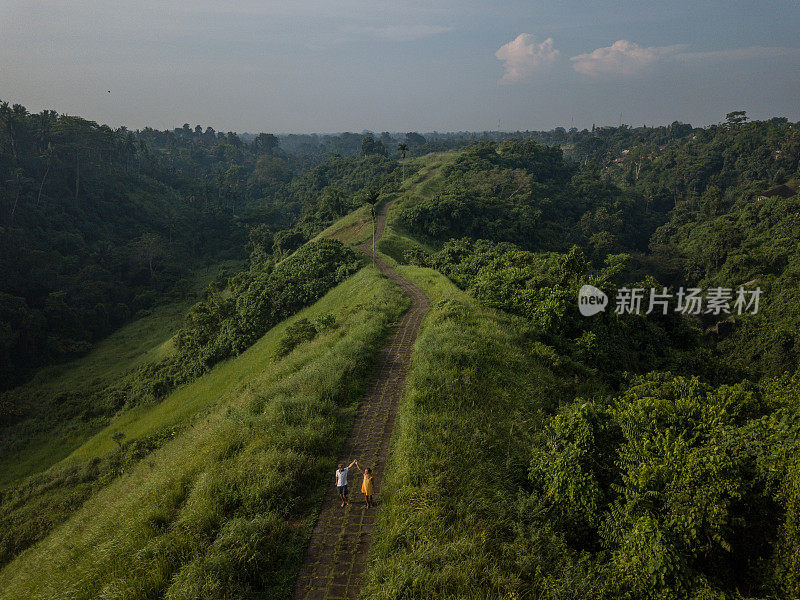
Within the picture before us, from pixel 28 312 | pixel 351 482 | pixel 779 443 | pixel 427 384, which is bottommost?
pixel 28 312

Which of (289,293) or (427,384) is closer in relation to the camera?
(427,384)

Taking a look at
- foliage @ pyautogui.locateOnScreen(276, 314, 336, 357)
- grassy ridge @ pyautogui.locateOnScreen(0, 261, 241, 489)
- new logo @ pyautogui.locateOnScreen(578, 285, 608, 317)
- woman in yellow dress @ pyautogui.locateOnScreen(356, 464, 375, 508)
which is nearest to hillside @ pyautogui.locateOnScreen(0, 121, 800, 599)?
foliage @ pyautogui.locateOnScreen(276, 314, 336, 357)

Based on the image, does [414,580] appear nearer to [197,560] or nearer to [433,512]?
[433,512]

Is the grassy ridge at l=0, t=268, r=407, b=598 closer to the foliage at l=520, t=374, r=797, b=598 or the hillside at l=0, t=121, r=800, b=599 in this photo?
the hillside at l=0, t=121, r=800, b=599

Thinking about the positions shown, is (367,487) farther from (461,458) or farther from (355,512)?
(461,458)

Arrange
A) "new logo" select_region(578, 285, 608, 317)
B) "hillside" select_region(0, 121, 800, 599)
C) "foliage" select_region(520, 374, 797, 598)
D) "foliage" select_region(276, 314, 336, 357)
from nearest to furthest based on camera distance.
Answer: "foliage" select_region(520, 374, 797, 598) < "hillside" select_region(0, 121, 800, 599) < "new logo" select_region(578, 285, 608, 317) < "foliage" select_region(276, 314, 336, 357)

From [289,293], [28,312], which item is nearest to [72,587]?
[289,293]

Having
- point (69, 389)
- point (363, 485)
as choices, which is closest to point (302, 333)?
point (363, 485)

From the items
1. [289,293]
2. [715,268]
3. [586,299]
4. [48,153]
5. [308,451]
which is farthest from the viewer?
[48,153]
